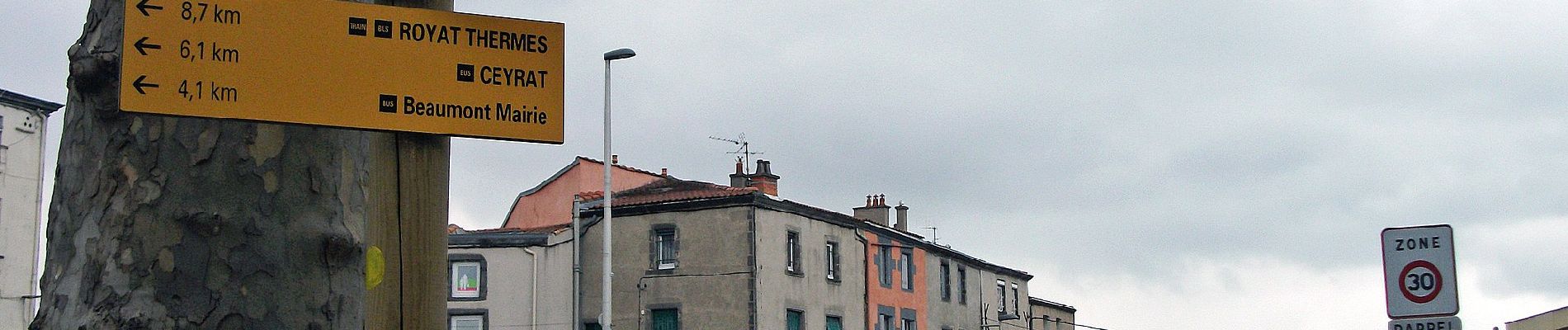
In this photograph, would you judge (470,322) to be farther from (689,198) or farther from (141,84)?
(141,84)

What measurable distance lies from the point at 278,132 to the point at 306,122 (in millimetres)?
55

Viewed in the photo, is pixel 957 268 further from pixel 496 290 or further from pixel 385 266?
pixel 385 266

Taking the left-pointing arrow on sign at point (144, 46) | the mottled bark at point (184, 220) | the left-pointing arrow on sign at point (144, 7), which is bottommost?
the mottled bark at point (184, 220)

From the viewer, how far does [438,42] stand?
137 inches

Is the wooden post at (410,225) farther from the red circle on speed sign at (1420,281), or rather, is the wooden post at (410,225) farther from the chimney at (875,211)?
the chimney at (875,211)

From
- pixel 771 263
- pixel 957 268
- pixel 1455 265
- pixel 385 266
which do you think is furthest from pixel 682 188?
pixel 385 266

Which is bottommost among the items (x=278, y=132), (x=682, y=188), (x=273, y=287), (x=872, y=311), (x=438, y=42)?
(x=273, y=287)

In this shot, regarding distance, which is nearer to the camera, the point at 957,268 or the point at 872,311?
the point at 872,311

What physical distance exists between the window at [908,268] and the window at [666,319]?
8756 mm

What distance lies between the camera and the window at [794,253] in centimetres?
4756

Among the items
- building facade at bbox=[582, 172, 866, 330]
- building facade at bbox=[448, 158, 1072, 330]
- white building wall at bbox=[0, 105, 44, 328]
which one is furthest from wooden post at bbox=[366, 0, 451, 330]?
white building wall at bbox=[0, 105, 44, 328]

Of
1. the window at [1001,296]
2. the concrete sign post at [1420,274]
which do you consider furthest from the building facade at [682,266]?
the concrete sign post at [1420,274]

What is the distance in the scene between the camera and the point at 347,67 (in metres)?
3.36

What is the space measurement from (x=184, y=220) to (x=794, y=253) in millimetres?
44807
